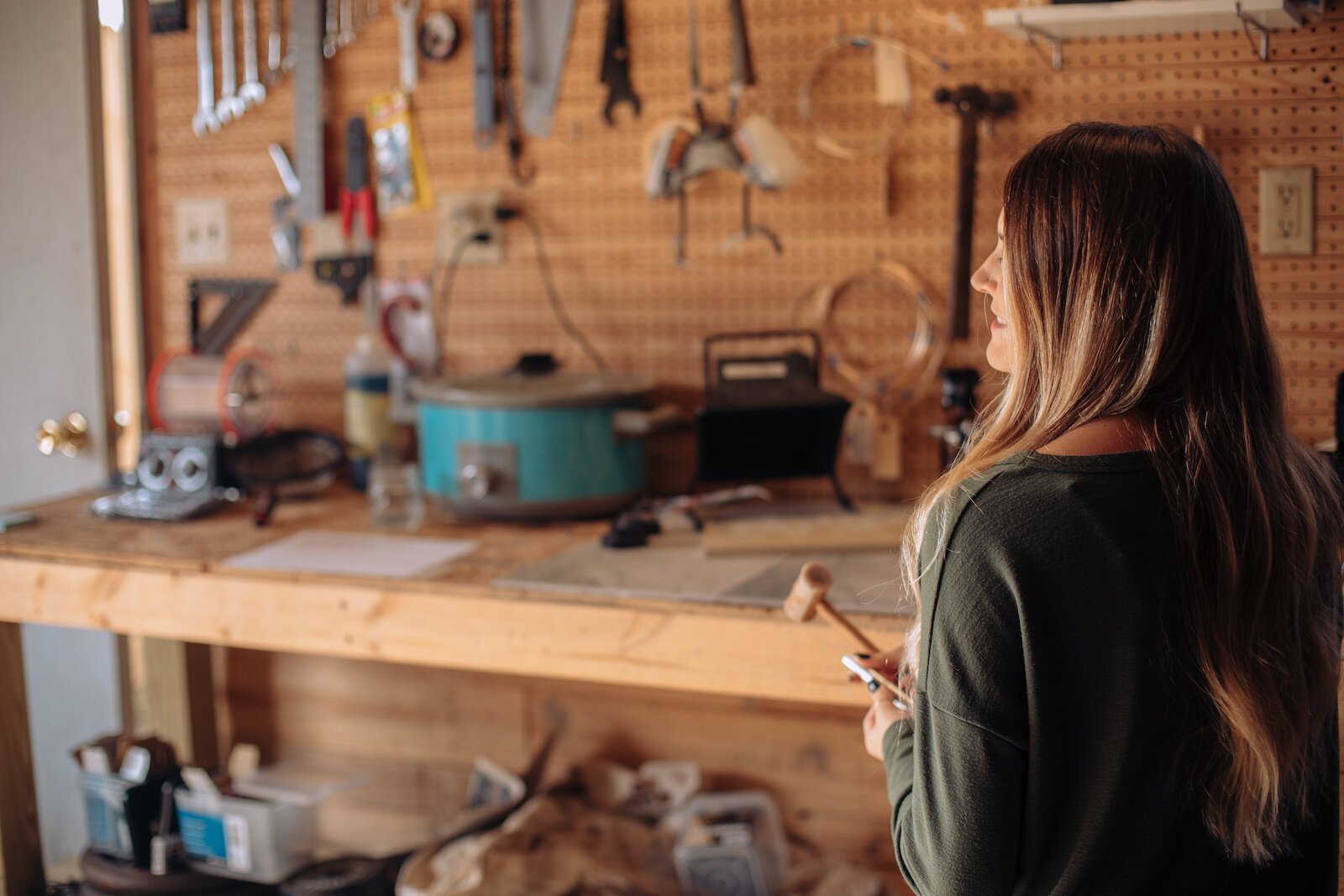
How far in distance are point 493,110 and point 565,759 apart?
3.84 ft

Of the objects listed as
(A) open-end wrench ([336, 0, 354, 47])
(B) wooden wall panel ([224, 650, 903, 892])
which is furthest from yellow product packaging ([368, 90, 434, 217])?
(B) wooden wall panel ([224, 650, 903, 892])

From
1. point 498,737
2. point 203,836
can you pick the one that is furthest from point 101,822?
point 498,737

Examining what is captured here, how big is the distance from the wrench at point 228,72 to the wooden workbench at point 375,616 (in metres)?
0.81

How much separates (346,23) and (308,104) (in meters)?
0.16

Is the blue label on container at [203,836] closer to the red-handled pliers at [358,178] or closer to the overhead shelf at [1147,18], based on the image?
the red-handled pliers at [358,178]

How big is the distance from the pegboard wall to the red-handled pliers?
0.04 m

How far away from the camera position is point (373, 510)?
6.48 ft

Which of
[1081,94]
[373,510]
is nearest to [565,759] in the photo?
[373,510]

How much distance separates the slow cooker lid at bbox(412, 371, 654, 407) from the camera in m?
1.83

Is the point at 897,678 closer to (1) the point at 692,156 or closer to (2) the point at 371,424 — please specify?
(1) the point at 692,156

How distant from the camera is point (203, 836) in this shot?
2.02m

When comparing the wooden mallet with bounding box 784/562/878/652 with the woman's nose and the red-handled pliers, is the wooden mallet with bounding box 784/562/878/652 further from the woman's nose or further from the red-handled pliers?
the red-handled pliers

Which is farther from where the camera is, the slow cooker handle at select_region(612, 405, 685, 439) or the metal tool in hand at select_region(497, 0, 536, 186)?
the metal tool in hand at select_region(497, 0, 536, 186)

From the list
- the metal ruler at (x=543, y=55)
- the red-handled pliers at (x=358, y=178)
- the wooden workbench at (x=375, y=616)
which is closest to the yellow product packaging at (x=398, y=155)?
the red-handled pliers at (x=358, y=178)
